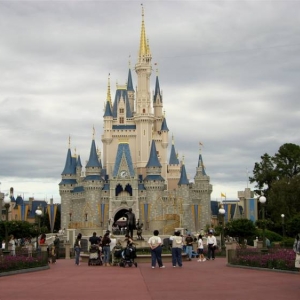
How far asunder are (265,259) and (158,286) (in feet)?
19.6

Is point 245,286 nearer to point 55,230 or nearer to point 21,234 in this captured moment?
point 21,234

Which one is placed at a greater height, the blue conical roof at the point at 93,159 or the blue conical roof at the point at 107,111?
the blue conical roof at the point at 107,111

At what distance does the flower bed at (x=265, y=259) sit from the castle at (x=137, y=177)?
187ft

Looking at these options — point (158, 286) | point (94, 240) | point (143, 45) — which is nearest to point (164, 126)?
point (143, 45)

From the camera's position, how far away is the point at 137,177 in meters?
83.2

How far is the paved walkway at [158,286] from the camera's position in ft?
42.2

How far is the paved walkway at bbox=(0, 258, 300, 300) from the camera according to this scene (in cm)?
1285

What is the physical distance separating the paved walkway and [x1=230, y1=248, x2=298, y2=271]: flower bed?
17.6 inches

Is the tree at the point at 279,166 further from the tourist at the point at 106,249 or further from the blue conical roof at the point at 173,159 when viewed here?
the tourist at the point at 106,249

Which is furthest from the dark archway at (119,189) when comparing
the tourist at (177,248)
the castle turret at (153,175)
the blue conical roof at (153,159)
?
the tourist at (177,248)

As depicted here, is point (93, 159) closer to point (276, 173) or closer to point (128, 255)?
point (276, 173)

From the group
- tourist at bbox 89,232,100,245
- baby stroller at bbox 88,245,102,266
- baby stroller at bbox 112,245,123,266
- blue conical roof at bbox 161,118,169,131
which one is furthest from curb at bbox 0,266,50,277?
blue conical roof at bbox 161,118,169,131

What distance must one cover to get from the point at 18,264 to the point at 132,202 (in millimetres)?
60296

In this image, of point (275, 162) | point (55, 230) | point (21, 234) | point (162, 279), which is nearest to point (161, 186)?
point (275, 162)
